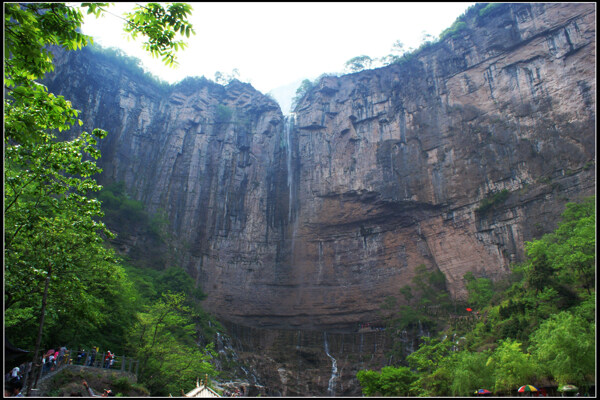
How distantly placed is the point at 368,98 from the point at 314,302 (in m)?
24.2

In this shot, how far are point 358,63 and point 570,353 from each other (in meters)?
48.1

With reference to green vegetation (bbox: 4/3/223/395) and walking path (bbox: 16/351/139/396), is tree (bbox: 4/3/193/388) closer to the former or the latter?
green vegetation (bbox: 4/3/223/395)

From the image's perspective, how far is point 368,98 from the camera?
46.0 meters

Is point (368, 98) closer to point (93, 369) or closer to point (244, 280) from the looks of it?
point (244, 280)

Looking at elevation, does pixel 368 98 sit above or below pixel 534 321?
above

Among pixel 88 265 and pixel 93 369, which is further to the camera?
pixel 93 369

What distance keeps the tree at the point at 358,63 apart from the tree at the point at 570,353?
46.1 meters

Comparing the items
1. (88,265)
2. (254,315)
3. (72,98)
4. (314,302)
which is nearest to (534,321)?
(88,265)

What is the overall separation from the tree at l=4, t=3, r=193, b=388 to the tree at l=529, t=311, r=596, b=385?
15.0 metres

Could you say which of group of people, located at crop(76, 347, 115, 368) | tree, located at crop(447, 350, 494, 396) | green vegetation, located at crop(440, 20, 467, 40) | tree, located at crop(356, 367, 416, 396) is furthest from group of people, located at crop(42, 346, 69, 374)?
green vegetation, located at crop(440, 20, 467, 40)

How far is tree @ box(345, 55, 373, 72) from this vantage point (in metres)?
54.7

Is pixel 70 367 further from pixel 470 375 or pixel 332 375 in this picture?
pixel 332 375

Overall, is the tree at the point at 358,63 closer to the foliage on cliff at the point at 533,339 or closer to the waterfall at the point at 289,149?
the waterfall at the point at 289,149

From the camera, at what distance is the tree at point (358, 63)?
54688 millimetres
